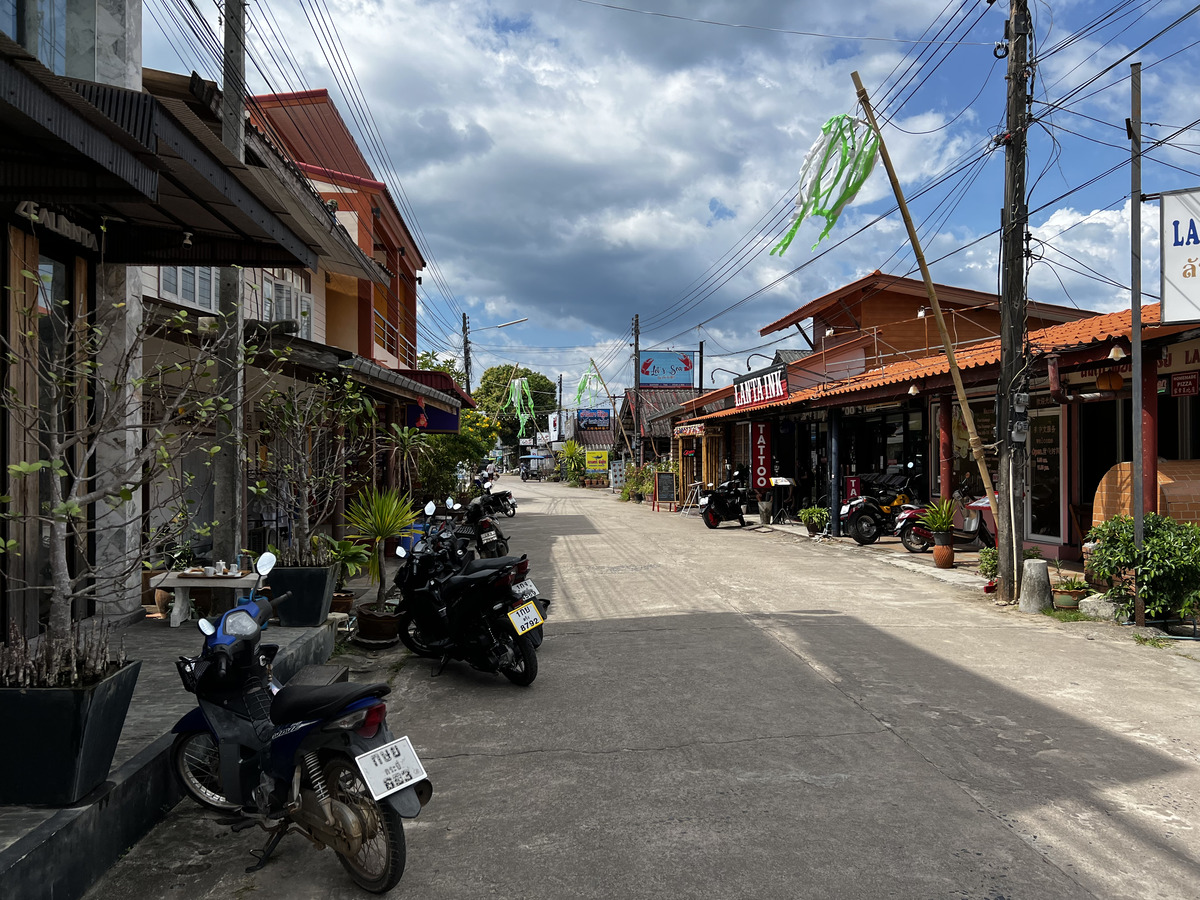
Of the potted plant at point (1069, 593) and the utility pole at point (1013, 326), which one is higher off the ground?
the utility pole at point (1013, 326)

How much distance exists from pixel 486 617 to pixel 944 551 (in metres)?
8.08

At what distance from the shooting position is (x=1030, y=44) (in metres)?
8.84

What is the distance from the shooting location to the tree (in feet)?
207

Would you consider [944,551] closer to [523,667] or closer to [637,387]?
[523,667]

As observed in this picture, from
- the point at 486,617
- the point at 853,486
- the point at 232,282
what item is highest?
the point at 232,282

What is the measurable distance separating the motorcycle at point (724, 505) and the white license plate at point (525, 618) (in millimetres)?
13114

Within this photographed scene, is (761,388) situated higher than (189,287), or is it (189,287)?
(189,287)

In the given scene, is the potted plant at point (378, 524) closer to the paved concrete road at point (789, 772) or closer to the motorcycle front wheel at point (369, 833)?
the paved concrete road at point (789, 772)

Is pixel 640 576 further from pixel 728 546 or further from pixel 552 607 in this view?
pixel 728 546

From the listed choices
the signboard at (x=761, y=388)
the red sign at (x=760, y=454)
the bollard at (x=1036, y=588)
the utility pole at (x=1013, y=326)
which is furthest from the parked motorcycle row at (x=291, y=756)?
the red sign at (x=760, y=454)

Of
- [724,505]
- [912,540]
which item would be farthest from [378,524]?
[724,505]

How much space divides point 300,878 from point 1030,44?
1023 centimetres

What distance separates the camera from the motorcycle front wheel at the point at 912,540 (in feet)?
43.5

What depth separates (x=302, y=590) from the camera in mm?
6707
